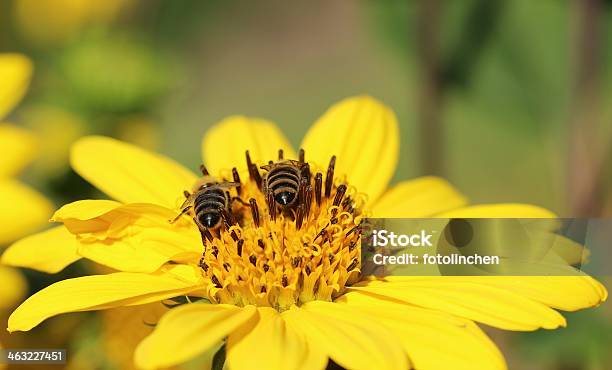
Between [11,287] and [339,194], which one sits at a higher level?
[339,194]

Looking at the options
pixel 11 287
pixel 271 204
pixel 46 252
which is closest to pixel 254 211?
pixel 271 204

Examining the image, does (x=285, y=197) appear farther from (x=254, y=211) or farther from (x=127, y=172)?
(x=127, y=172)

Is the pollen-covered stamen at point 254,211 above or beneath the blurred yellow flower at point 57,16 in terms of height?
beneath

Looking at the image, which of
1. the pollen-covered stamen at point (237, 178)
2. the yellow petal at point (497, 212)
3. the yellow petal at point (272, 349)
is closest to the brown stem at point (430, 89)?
the yellow petal at point (497, 212)

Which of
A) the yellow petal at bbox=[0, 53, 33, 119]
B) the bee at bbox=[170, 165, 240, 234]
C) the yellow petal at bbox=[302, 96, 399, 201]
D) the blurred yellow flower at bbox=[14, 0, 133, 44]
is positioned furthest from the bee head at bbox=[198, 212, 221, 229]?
the blurred yellow flower at bbox=[14, 0, 133, 44]

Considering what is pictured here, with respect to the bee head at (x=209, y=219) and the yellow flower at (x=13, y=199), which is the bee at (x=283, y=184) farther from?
the yellow flower at (x=13, y=199)

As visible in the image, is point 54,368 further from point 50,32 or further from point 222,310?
point 50,32
